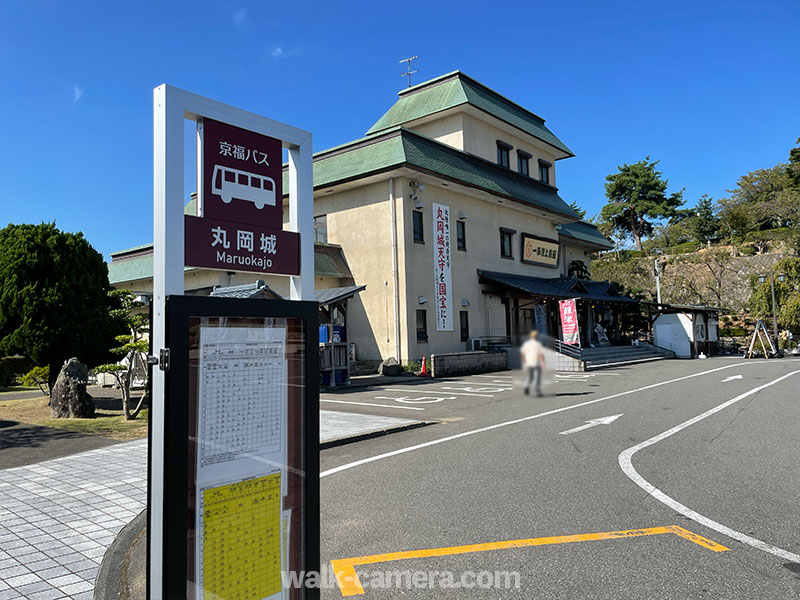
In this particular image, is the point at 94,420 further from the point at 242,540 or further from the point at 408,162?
the point at 408,162

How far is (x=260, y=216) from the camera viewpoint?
10.4 feet

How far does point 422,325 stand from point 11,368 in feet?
59.6

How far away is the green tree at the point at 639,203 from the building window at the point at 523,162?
199 inches

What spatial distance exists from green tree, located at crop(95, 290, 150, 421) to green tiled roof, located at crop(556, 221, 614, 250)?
2734cm

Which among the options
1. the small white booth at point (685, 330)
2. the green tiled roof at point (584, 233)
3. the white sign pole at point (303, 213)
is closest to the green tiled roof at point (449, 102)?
the green tiled roof at point (584, 233)

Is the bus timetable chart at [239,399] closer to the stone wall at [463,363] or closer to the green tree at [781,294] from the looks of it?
the stone wall at [463,363]

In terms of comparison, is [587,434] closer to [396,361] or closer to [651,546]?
[651,546]

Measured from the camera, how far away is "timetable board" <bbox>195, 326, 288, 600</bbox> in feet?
9.37

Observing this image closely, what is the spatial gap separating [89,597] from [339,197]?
22.5 metres

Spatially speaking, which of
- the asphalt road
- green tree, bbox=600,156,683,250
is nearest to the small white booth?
green tree, bbox=600,156,683,250

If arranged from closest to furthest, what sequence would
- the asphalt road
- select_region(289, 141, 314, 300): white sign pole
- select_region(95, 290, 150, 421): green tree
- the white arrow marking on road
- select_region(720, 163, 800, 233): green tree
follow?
select_region(289, 141, 314, 300): white sign pole → the asphalt road → the white arrow marking on road → select_region(95, 290, 150, 421): green tree → select_region(720, 163, 800, 233): green tree

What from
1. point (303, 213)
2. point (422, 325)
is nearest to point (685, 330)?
point (422, 325)

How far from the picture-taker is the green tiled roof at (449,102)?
1036 inches

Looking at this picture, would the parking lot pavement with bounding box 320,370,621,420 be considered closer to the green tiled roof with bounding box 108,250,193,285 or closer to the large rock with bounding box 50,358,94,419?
the large rock with bounding box 50,358,94,419
